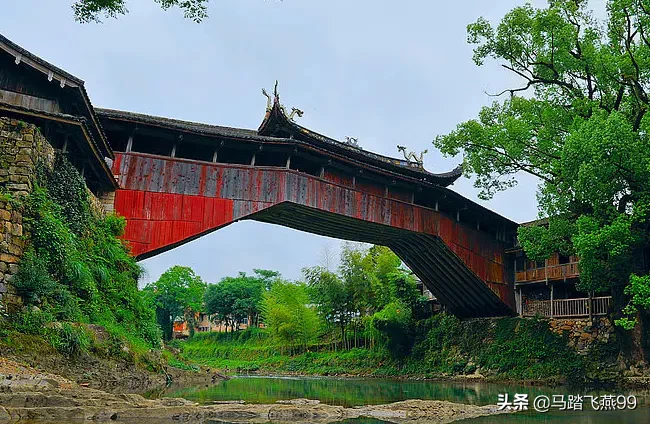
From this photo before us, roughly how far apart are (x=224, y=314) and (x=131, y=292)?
117 ft

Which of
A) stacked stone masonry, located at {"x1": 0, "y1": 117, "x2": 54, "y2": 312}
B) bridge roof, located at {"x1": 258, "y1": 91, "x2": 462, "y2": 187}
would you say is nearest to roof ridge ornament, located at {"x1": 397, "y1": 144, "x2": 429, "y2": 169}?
bridge roof, located at {"x1": 258, "y1": 91, "x2": 462, "y2": 187}

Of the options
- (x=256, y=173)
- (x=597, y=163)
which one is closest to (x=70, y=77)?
(x=256, y=173)

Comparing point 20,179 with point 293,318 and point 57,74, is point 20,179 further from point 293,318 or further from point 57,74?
point 293,318

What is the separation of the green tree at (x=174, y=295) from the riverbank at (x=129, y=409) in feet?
135

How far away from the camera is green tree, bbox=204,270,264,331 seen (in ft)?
154

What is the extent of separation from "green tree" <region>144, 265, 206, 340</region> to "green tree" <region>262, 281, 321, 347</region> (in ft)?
51.9

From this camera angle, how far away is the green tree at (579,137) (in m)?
14.7

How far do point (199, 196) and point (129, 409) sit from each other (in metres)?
10.3

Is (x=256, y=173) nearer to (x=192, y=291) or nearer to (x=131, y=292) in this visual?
(x=131, y=292)

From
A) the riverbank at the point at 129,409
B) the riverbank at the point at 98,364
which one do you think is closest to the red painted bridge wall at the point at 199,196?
the riverbank at the point at 98,364

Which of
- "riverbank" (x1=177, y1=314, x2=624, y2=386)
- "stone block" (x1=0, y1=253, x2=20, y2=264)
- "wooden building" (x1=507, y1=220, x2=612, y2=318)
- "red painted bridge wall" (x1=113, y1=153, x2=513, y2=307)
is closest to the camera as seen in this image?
"stone block" (x1=0, y1=253, x2=20, y2=264)

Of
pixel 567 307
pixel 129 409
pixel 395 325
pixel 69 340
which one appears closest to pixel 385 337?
pixel 395 325

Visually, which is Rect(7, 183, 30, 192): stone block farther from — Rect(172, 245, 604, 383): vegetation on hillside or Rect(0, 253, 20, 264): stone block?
Rect(172, 245, 604, 383): vegetation on hillside

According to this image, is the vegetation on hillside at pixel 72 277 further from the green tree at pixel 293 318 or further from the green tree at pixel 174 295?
the green tree at pixel 174 295
